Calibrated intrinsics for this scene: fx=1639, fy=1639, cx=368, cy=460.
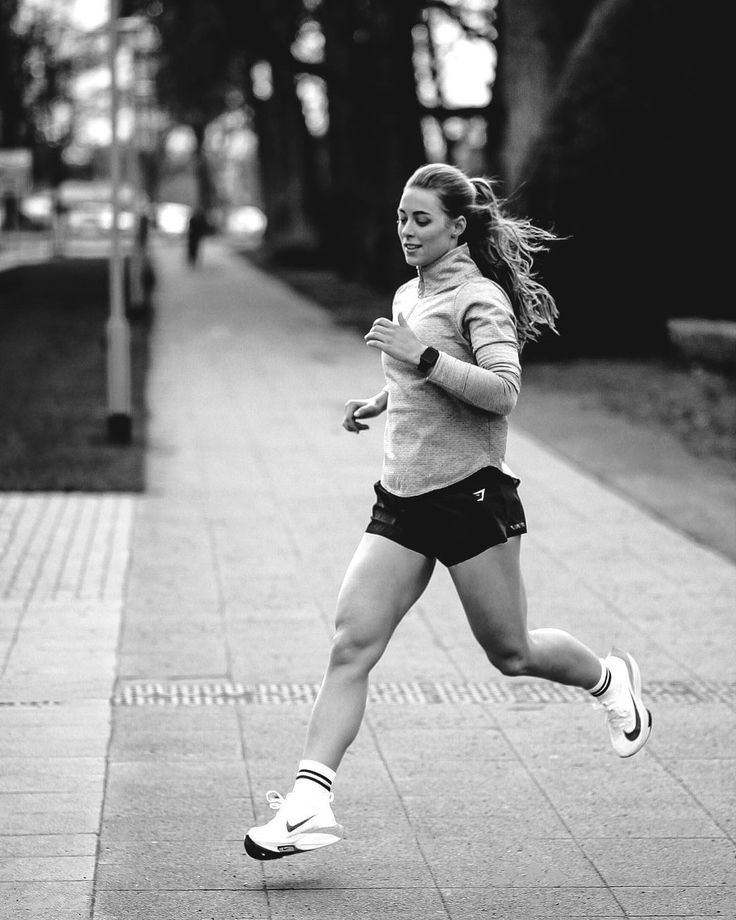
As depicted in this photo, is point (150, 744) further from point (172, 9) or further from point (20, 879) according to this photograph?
point (172, 9)

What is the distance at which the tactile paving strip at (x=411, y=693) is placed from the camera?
243 inches

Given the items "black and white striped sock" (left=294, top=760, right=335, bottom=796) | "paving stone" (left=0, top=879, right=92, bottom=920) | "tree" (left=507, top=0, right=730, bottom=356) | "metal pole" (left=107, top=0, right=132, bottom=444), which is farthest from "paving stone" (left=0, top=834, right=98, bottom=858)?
"tree" (left=507, top=0, right=730, bottom=356)

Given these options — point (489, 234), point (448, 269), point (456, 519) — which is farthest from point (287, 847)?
point (489, 234)

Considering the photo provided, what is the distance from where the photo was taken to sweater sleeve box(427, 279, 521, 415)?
421 centimetres

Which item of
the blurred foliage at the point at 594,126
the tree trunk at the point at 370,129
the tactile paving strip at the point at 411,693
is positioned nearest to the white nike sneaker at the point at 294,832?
the tactile paving strip at the point at 411,693

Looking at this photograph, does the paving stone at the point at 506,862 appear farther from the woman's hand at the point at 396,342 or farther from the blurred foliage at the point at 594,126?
the blurred foliage at the point at 594,126

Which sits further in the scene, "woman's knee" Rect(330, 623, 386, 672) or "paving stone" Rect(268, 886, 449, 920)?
"woman's knee" Rect(330, 623, 386, 672)

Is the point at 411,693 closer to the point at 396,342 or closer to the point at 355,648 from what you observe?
the point at 355,648

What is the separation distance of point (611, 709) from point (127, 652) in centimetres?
258

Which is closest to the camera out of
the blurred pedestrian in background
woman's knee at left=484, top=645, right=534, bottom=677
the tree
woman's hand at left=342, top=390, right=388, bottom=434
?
woman's knee at left=484, top=645, right=534, bottom=677

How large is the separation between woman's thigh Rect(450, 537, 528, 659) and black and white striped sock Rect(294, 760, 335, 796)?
56cm

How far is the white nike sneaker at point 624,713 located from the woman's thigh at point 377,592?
85 centimetres

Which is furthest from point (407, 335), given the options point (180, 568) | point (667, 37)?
point (667, 37)

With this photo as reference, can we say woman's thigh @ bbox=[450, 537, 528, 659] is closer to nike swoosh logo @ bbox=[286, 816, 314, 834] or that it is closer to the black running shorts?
the black running shorts
